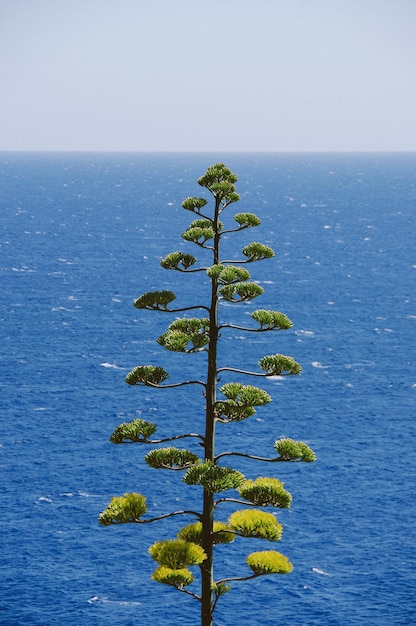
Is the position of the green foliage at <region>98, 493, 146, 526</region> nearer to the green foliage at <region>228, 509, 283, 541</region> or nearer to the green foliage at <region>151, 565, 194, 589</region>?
the green foliage at <region>151, 565, 194, 589</region>

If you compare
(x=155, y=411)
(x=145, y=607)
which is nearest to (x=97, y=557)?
(x=145, y=607)

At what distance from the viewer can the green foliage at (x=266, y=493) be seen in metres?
31.4

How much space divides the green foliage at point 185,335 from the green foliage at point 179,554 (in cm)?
665

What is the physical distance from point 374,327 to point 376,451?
5609 centimetres

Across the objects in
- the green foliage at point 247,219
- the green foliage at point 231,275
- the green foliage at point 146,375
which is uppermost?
the green foliage at point 247,219

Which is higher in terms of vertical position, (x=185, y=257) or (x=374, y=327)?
(x=185, y=257)

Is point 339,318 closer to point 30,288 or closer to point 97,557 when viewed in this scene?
point 30,288

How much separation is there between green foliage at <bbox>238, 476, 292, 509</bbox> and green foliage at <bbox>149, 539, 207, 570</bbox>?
2.50 metres

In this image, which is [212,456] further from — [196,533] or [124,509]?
[124,509]

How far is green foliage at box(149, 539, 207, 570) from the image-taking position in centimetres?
3055

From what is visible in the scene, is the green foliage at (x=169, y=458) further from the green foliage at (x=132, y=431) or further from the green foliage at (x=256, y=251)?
the green foliage at (x=256, y=251)

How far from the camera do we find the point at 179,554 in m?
30.6

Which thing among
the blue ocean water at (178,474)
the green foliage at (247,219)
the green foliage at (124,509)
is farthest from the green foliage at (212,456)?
the blue ocean water at (178,474)

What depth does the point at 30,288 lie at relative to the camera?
643 feet
